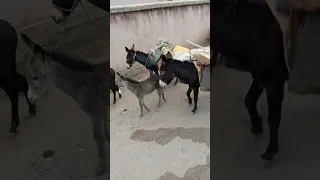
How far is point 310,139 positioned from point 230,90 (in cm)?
28

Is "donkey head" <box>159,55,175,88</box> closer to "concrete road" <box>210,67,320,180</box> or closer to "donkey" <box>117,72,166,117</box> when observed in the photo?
"donkey" <box>117,72,166,117</box>

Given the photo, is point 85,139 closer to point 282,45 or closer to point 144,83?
point 282,45

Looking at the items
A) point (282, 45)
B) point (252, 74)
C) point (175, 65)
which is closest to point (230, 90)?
point (252, 74)

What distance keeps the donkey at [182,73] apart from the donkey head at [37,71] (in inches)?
53.3

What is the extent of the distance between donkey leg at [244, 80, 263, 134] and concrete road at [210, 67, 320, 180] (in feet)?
0.05

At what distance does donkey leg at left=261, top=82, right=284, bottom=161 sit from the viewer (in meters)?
1.00

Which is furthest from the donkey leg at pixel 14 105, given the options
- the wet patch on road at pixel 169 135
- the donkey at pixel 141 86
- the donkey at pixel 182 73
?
the donkey at pixel 182 73

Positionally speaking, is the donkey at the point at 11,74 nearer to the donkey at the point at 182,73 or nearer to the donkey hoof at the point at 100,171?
the donkey hoof at the point at 100,171

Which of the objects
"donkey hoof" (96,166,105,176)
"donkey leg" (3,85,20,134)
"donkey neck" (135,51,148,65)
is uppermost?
"donkey leg" (3,85,20,134)

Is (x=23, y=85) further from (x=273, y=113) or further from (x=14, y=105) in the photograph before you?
(x=273, y=113)

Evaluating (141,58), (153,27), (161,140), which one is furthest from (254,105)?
(153,27)

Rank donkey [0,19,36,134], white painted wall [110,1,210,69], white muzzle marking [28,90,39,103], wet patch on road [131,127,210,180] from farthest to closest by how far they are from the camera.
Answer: white painted wall [110,1,210,69]
wet patch on road [131,127,210,180]
white muzzle marking [28,90,39,103]
donkey [0,19,36,134]

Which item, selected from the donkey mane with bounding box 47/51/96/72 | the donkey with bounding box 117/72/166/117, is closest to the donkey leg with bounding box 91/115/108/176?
the donkey mane with bounding box 47/51/96/72

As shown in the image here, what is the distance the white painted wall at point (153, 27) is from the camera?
115 inches
